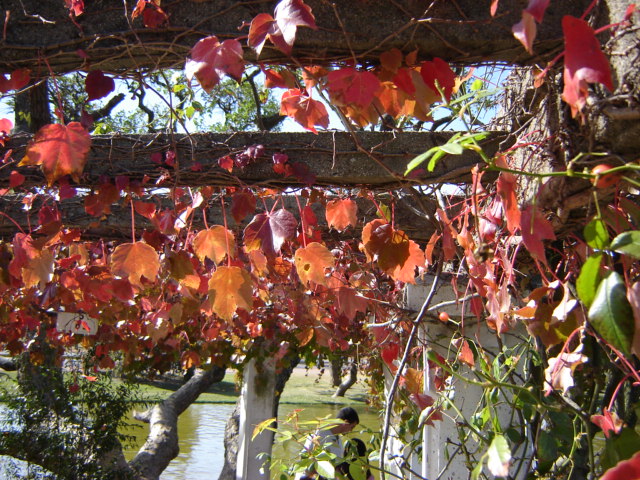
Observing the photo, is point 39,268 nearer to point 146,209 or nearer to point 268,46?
point 146,209

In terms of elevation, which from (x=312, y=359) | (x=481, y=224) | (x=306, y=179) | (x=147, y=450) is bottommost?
(x=147, y=450)

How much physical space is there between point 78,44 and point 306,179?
70 cm

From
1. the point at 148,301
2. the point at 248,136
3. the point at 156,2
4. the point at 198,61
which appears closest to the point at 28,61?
the point at 156,2

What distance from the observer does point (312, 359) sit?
635 cm

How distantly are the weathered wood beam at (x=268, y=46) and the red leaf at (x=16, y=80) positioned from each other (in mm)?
19

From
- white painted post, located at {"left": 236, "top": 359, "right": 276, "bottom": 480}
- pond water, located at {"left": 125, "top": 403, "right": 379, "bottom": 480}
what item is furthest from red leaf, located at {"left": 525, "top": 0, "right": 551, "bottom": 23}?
white painted post, located at {"left": 236, "top": 359, "right": 276, "bottom": 480}

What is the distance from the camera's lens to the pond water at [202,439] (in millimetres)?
7952

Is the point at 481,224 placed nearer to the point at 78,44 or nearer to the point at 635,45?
the point at 635,45

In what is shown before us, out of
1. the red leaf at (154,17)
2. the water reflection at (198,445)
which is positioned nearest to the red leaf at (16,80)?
the red leaf at (154,17)

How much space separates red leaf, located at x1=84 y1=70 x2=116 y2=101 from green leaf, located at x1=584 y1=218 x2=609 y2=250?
1.04 metres

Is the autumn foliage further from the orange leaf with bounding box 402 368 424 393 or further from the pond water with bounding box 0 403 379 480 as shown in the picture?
the pond water with bounding box 0 403 379 480

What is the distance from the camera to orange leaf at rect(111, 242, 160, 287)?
1.53 m

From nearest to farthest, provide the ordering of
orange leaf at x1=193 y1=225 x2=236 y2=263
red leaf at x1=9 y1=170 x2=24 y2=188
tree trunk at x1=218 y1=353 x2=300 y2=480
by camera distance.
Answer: orange leaf at x1=193 y1=225 x2=236 y2=263, red leaf at x1=9 y1=170 x2=24 y2=188, tree trunk at x1=218 y1=353 x2=300 y2=480

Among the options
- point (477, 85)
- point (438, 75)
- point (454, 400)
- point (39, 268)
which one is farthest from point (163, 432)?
point (438, 75)
